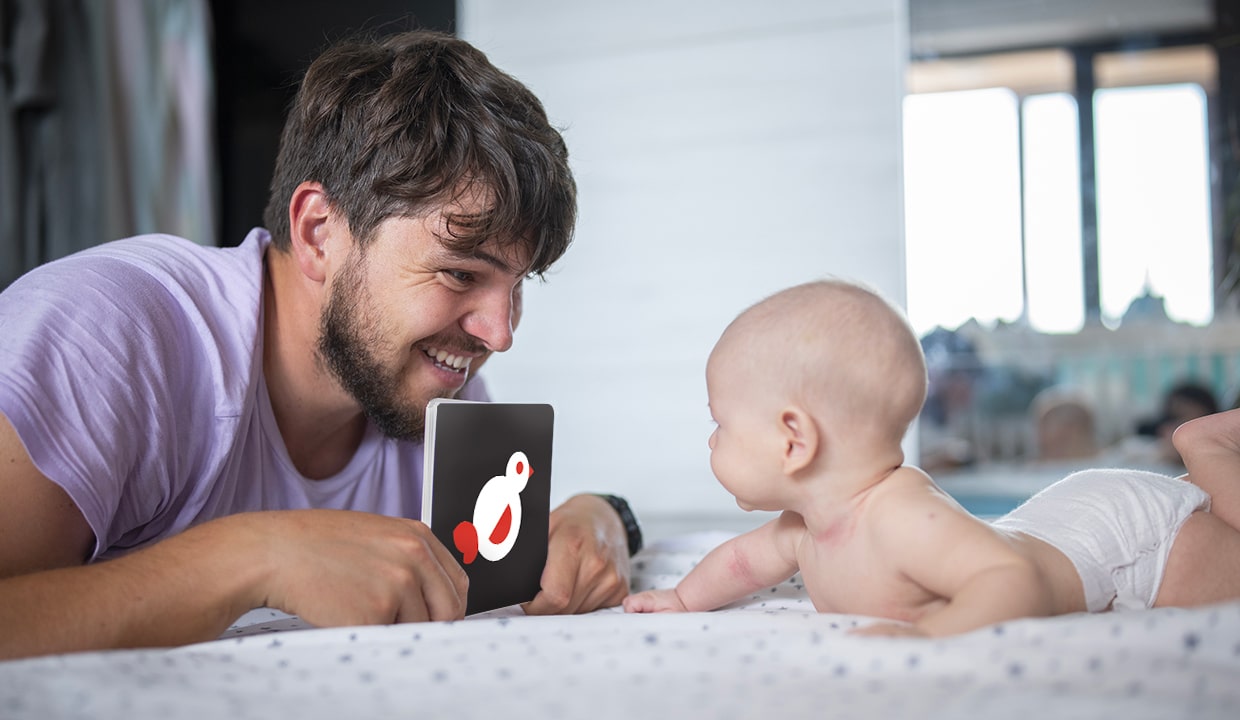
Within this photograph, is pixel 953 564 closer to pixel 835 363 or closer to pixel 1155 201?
pixel 835 363

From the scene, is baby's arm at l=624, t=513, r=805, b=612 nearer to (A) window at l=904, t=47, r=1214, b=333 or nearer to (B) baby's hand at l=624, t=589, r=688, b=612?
(B) baby's hand at l=624, t=589, r=688, b=612

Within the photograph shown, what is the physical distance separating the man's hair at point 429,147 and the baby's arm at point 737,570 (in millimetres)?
481

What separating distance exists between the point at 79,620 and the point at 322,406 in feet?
1.92

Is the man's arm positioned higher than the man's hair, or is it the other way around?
the man's hair

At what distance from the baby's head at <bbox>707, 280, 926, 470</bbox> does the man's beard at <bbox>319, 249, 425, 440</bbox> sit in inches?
22.1

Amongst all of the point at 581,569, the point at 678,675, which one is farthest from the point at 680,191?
the point at 678,675

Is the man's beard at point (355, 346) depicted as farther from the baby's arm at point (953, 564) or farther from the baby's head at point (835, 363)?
the baby's arm at point (953, 564)

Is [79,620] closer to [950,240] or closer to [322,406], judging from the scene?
[322,406]

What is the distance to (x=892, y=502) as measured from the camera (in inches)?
34.6

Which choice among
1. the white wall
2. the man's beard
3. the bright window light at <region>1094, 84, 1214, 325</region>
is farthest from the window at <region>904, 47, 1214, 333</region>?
the man's beard

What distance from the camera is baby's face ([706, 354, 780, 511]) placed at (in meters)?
0.91

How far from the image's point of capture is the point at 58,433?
3.01 feet

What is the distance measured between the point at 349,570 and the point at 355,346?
0.47m

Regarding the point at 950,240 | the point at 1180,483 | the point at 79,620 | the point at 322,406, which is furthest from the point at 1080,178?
the point at 79,620
